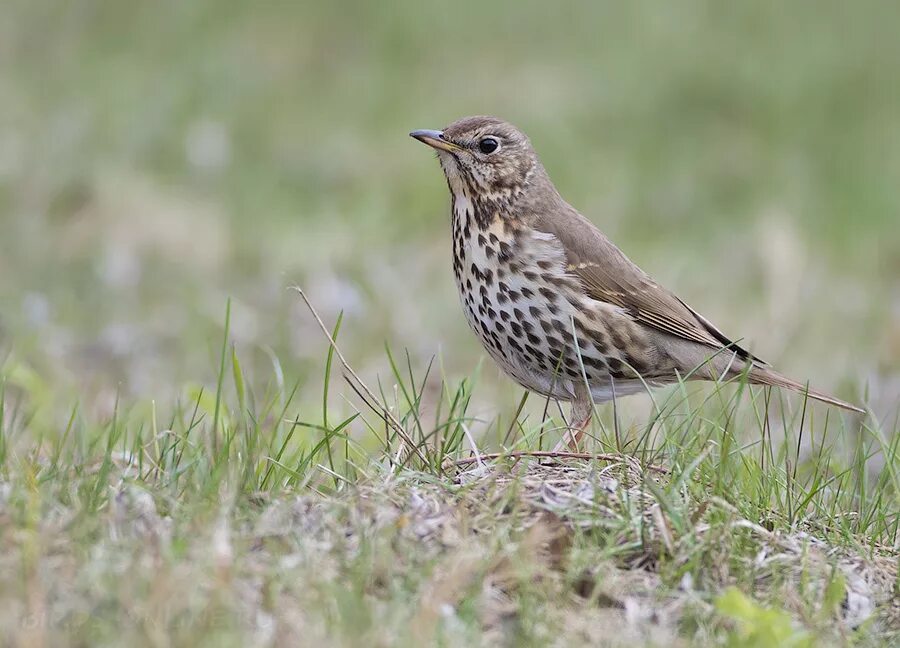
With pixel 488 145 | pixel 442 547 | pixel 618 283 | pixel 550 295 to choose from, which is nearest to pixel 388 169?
pixel 488 145

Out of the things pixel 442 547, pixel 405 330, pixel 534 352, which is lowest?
pixel 405 330

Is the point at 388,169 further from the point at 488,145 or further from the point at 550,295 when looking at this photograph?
the point at 550,295

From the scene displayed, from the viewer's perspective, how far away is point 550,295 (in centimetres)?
568

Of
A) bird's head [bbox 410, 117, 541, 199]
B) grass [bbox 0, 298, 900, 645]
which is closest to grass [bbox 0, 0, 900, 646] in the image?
grass [bbox 0, 298, 900, 645]

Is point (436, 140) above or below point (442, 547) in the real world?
above

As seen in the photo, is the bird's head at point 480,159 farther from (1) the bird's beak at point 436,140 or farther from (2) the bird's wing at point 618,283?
(2) the bird's wing at point 618,283

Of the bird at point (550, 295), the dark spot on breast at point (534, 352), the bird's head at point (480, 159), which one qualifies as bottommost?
the dark spot on breast at point (534, 352)

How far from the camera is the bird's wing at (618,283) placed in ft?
19.3

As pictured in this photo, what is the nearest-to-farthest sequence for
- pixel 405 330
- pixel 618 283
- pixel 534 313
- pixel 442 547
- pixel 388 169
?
pixel 442 547, pixel 534 313, pixel 618 283, pixel 405 330, pixel 388 169

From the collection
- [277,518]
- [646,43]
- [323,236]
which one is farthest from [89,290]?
[646,43]

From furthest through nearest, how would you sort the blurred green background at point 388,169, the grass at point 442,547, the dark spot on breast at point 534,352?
the blurred green background at point 388,169 → the dark spot on breast at point 534,352 → the grass at point 442,547

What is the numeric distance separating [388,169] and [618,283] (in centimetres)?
542

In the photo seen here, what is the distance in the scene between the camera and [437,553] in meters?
3.81

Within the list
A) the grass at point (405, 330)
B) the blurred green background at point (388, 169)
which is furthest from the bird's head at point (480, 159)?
the blurred green background at point (388, 169)
